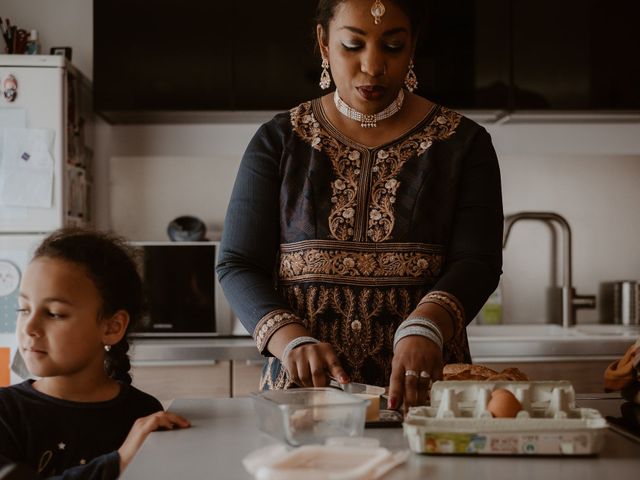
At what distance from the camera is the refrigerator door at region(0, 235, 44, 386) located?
9.00ft

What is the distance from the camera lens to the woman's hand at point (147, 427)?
1077 mm

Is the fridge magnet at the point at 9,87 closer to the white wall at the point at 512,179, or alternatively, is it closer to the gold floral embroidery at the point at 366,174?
the white wall at the point at 512,179

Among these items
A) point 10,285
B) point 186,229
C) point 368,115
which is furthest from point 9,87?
point 368,115

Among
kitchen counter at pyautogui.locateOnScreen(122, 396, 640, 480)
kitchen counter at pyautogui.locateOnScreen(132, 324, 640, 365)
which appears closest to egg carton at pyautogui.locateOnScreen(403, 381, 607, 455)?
kitchen counter at pyautogui.locateOnScreen(122, 396, 640, 480)

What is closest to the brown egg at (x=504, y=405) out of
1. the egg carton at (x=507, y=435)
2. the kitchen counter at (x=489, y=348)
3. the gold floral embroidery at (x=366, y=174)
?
the egg carton at (x=507, y=435)

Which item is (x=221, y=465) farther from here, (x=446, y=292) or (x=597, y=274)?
(x=597, y=274)

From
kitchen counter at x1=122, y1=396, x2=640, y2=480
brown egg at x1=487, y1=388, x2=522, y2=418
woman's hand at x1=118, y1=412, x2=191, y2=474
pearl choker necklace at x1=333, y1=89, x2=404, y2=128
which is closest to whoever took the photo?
kitchen counter at x1=122, y1=396, x2=640, y2=480

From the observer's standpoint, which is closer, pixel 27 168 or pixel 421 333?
pixel 421 333

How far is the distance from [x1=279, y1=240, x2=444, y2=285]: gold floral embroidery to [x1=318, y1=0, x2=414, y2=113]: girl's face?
0.84 ft

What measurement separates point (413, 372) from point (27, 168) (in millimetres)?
2038

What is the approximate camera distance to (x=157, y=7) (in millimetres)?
2998

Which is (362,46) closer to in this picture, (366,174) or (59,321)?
(366,174)

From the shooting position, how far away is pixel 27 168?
2752 millimetres

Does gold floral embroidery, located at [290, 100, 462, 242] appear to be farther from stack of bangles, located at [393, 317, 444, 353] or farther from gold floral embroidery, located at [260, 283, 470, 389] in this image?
stack of bangles, located at [393, 317, 444, 353]
